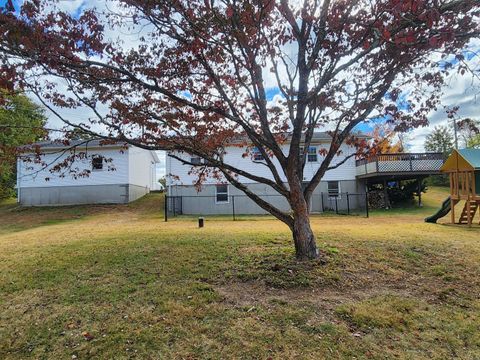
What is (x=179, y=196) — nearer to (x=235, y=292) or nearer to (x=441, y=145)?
(x=235, y=292)

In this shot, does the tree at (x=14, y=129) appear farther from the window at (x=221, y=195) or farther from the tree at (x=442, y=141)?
the tree at (x=442, y=141)

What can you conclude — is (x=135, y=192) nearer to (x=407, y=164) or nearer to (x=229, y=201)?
(x=229, y=201)

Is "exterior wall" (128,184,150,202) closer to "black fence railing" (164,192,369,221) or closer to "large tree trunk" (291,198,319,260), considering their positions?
"black fence railing" (164,192,369,221)

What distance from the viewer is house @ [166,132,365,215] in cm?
1977

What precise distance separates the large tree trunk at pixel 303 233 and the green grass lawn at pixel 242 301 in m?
0.25

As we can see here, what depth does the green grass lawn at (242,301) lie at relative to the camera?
326cm

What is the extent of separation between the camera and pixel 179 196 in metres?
18.6

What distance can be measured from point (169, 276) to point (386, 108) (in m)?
4.91

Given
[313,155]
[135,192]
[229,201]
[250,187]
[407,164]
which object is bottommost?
[229,201]

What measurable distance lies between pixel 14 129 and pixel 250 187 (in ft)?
41.6

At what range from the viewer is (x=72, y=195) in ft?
70.6

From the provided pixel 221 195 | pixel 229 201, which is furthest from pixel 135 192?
pixel 229 201

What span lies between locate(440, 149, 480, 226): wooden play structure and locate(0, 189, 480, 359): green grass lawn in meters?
6.40

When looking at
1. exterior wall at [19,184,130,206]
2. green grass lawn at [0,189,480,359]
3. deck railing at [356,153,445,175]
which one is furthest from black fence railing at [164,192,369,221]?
green grass lawn at [0,189,480,359]
